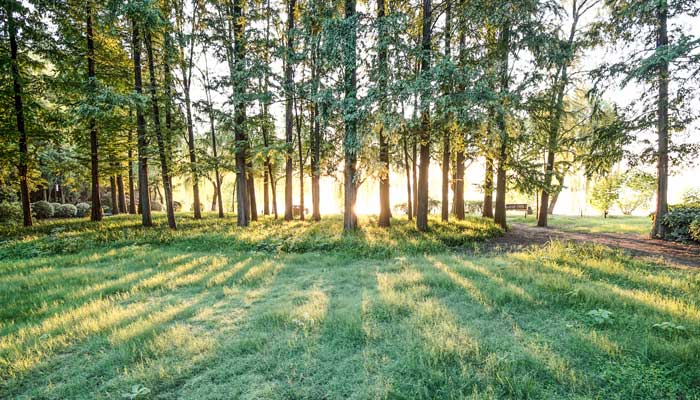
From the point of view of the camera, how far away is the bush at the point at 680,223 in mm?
10648

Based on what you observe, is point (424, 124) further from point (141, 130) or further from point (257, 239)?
point (141, 130)

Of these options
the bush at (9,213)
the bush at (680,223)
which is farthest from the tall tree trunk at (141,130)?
the bush at (680,223)

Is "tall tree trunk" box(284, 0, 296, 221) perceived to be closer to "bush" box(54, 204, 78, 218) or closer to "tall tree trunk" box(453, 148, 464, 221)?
"tall tree trunk" box(453, 148, 464, 221)

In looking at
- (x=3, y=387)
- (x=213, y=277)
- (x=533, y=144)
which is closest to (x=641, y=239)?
(x=533, y=144)

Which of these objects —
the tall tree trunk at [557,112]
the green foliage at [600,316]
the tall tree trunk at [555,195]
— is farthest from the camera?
the tall tree trunk at [555,195]

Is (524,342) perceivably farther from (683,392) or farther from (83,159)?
(83,159)

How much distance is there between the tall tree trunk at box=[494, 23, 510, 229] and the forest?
0.45 ft

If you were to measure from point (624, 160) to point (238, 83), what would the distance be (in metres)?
15.9

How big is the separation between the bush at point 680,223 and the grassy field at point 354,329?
5.61 metres

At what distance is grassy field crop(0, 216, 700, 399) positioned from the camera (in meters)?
2.92

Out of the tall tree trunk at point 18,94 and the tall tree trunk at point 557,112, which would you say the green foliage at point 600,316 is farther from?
the tall tree trunk at point 18,94

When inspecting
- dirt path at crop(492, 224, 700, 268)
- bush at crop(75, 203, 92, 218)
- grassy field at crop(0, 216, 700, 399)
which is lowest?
dirt path at crop(492, 224, 700, 268)

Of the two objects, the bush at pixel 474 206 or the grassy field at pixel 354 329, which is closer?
the grassy field at pixel 354 329

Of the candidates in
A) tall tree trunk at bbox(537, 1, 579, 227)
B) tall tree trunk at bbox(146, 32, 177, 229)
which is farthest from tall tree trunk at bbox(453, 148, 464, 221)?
tall tree trunk at bbox(146, 32, 177, 229)
